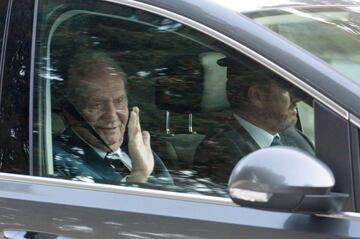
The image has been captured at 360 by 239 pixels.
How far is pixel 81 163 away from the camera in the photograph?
7.34 feet

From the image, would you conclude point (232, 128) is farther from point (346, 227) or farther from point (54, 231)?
point (54, 231)

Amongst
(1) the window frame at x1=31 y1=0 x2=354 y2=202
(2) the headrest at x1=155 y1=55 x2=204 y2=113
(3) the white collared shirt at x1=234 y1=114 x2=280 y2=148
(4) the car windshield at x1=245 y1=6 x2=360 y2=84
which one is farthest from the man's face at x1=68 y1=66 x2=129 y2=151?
(4) the car windshield at x1=245 y1=6 x2=360 y2=84

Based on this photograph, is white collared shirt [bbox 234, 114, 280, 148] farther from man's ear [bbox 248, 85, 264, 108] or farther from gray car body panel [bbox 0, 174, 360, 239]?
gray car body panel [bbox 0, 174, 360, 239]

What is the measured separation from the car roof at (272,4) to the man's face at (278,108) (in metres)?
0.27

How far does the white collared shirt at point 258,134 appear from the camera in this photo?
2.08 meters

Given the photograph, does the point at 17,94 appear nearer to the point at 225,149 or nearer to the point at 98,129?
the point at 98,129

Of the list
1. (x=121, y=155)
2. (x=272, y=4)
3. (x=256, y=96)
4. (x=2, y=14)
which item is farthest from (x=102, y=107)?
(x=272, y=4)

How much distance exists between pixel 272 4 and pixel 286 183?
2.53 ft

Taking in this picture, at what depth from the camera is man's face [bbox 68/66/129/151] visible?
225 centimetres

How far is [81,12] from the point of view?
2221mm

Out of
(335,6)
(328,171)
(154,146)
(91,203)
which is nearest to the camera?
(328,171)

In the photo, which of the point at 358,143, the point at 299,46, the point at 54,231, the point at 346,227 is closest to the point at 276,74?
the point at 299,46

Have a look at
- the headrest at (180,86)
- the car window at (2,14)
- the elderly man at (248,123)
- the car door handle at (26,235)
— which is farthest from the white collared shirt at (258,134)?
the car window at (2,14)

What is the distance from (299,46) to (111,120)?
0.69 m
